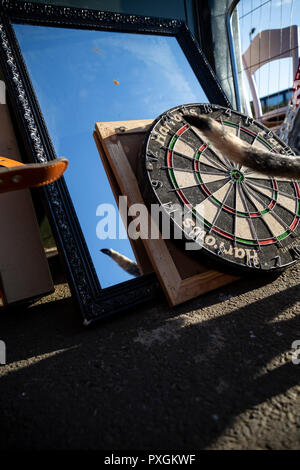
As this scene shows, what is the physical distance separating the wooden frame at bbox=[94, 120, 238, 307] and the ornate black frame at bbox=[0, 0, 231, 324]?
0.14 meters

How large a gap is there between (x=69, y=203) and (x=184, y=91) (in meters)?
1.46

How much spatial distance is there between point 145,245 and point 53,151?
0.84 metres

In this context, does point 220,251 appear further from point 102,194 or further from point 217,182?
point 102,194

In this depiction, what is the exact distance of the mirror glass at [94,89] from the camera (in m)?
1.80

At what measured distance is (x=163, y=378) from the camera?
41.1 inches

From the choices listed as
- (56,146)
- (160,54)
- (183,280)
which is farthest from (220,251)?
(160,54)

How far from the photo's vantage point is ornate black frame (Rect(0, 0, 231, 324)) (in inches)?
61.8

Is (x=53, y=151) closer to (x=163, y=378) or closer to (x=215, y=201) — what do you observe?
(x=215, y=201)
